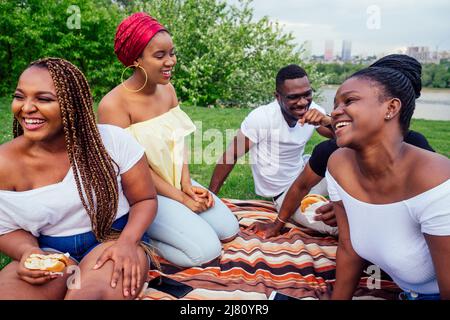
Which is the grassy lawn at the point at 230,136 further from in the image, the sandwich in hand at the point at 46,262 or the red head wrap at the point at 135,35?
the red head wrap at the point at 135,35

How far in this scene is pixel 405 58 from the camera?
324cm

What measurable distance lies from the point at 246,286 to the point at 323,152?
119 cm

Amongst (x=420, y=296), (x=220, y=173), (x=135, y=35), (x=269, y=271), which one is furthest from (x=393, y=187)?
(x=220, y=173)

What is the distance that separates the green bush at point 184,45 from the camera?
1324 cm

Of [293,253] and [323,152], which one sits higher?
[323,152]

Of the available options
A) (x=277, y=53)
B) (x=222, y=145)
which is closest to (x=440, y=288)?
(x=222, y=145)

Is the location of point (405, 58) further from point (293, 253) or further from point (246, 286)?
point (246, 286)

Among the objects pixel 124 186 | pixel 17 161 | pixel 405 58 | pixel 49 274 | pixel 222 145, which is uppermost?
pixel 405 58

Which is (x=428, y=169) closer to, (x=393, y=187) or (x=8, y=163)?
(x=393, y=187)

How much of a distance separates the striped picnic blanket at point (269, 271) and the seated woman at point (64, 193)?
1.64 ft

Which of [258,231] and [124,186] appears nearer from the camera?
[124,186]

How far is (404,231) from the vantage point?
230cm

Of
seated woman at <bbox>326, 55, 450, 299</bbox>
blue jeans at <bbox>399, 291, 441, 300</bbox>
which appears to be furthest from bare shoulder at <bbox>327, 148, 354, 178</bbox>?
blue jeans at <bbox>399, 291, 441, 300</bbox>

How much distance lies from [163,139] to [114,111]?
459 mm
